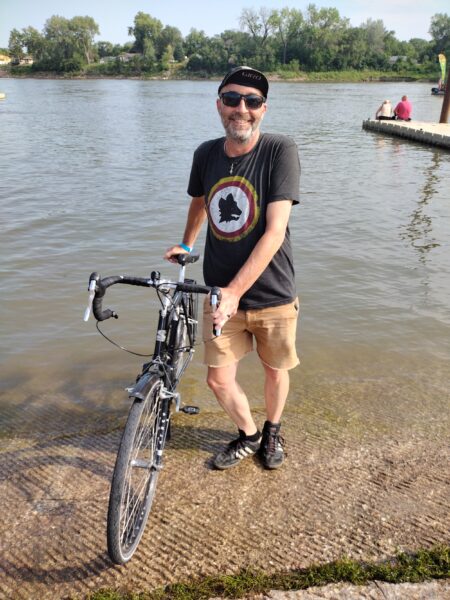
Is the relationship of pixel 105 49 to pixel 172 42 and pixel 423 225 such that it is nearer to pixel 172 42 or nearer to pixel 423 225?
pixel 172 42

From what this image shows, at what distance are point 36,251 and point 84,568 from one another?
7.51 metres

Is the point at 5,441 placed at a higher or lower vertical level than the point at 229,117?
lower

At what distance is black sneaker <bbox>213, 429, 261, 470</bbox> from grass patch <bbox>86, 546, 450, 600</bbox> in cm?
94

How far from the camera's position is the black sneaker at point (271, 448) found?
363cm

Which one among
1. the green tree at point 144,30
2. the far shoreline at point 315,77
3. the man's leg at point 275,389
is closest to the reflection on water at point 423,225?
the man's leg at point 275,389

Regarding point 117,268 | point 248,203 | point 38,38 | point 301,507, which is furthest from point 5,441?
point 38,38

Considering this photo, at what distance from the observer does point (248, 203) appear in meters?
3.12

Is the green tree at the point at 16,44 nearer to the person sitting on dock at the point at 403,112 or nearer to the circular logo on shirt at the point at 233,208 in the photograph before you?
the person sitting on dock at the point at 403,112

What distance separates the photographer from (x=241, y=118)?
3.00m

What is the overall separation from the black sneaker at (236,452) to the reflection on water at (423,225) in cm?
652

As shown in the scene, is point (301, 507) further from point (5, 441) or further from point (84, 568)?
point (5, 441)

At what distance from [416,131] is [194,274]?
65.3 feet

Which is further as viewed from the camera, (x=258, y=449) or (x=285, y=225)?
(x=258, y=449)

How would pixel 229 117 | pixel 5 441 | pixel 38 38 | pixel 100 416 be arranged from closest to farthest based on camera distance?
1. pixel 229 117
2. pixel 5 441
3. pixel 100 416
4. pixel 38 38
